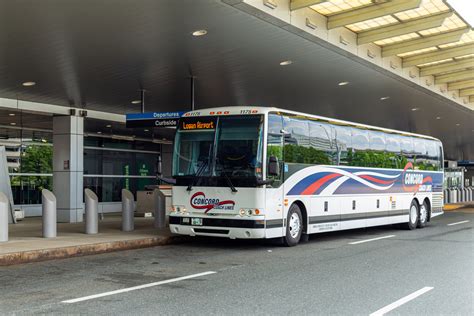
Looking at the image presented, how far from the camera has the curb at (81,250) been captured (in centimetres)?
1101

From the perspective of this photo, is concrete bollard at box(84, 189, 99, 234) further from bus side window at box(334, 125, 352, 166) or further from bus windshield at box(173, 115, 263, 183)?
bus side window at box(334, 125, 352, 166)

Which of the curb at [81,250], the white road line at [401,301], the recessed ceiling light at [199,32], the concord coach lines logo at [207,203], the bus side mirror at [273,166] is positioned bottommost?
the white road line at [401,301]

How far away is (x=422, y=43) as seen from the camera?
16.5 metres

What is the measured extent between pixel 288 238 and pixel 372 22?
6.42 m

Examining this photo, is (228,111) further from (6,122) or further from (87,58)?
(6,122)

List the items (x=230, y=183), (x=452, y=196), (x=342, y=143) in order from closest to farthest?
1. (x=230, y=183)
2. (x=342, y=143)
3. (x=452, y=196)

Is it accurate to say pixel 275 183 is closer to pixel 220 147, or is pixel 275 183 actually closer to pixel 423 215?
pixel 220 147

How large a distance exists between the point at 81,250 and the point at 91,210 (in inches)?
119

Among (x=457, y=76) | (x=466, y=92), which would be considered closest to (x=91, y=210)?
(x=457, y=76)

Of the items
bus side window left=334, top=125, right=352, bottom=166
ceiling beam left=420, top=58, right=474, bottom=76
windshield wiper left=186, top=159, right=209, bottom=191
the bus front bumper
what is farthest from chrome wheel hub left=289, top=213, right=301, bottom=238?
ceiling beam left=420, top=58, right=474, bottom=76

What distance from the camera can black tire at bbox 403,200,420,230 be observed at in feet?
66.3

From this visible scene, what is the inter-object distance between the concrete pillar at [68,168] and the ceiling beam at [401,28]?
38.4 ft

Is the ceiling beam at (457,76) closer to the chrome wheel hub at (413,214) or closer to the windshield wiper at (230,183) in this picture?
the chrome wheel hub at (413,214)

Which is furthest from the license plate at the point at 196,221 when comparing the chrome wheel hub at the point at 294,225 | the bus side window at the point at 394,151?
the bus side window at the point at 394,151
